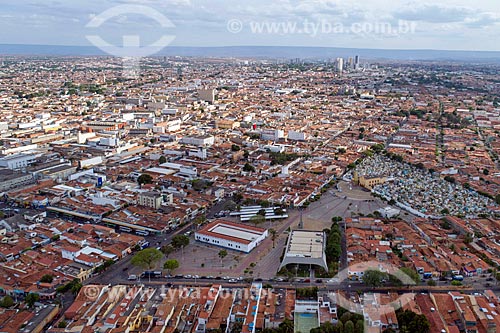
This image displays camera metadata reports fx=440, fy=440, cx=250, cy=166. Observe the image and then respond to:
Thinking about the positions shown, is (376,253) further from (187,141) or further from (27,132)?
(27,132)

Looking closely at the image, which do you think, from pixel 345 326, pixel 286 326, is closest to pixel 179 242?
pixel 286 326

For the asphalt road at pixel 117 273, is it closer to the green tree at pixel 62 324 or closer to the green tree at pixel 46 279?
the green tree at pixel 46 279

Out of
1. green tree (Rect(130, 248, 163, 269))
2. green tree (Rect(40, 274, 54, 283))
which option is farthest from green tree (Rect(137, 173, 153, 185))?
green tree (Rect(40, 274, 54, 283))

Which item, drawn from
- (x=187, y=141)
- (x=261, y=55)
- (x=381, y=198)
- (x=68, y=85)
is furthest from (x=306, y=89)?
(x=261, y=55)

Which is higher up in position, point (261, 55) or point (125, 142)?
point (261, 55)

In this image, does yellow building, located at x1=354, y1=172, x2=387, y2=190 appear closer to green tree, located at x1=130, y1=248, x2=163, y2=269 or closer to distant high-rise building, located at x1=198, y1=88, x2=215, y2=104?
green tree, located at x1=130, y1=248, x2=163, y2=269

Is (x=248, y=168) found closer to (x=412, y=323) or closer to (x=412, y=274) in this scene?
(x=412, y=274)

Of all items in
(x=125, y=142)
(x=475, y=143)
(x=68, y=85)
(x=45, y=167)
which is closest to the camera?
(x=45, y=167)

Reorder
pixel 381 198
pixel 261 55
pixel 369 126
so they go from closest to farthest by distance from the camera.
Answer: pixel 381 198 < pixel 369 126 < pixel 261 55

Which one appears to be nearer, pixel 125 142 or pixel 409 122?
pixel 125 142
